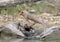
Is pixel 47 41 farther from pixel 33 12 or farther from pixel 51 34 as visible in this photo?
pixel 33 12

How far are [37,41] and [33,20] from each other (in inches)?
134

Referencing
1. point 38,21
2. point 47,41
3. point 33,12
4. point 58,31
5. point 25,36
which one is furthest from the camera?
point 33,12

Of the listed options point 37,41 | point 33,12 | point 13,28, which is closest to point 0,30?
point 13,28

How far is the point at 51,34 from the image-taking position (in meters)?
9.61

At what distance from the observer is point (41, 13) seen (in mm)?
13383

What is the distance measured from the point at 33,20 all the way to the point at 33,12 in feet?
4.07

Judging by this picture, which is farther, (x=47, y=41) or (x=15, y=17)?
(x=15, y=17)

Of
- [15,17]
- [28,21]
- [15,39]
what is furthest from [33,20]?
[15,39]

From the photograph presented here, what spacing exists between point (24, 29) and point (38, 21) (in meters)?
2.24

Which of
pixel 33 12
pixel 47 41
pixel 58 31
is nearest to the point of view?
pixel 47 41

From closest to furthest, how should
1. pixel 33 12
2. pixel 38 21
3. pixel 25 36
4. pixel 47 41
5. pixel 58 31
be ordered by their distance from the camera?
pixel 47 41
pixel 25 36
pixel 58 31
pixel 38 21
pixel 33 12

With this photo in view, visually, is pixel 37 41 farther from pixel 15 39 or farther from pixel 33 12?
pixel 33 12

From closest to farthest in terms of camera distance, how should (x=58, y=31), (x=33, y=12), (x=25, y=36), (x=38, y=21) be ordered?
(x=25, y=36) < (x=58, y=31) < (x=38, y=21) < (x=33, y=12)

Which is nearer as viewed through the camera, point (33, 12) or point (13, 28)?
point (13, 28)
